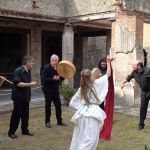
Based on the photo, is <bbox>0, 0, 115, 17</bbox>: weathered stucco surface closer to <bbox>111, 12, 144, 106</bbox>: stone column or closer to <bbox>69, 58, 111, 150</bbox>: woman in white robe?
<bbox>111, 12, 144, 106</bbox>: stone column

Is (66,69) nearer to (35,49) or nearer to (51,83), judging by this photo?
(51,83)

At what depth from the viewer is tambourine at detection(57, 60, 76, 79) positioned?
7867mm

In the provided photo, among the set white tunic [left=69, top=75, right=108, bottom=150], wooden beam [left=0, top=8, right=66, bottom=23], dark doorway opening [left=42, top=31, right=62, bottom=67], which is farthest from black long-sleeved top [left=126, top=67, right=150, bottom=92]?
dark doorway opening [left=42, top=31, right=62, bottom=67]

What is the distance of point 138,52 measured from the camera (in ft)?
40.3

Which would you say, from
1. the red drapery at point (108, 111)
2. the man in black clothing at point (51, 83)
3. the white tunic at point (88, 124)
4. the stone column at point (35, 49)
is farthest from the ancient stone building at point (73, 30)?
the white tunic at point (88, 124)

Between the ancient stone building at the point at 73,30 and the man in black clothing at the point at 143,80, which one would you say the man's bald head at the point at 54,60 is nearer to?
the man in black clothing at the point at 143,80

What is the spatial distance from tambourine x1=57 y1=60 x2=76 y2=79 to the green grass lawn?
1.38 metres

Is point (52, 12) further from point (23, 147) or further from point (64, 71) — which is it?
point (23, 147)

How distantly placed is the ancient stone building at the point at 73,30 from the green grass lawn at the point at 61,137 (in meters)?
2.72

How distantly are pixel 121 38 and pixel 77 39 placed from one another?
849 cm

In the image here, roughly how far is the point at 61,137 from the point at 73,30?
8691 millimetres

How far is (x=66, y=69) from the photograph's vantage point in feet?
26.5

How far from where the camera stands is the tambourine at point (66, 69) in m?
7.87

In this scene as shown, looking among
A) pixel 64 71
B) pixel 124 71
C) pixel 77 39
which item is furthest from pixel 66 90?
pixel 77 39
